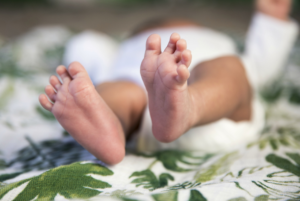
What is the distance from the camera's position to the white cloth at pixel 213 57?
67cm

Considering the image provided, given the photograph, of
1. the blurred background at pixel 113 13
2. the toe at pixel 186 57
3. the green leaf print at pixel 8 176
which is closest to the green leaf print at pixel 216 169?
the toe at pixel 186 57

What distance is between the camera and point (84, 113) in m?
0.51

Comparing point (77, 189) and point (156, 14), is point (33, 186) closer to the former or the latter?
point (77, 189)

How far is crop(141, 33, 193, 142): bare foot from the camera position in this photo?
0.45 meters

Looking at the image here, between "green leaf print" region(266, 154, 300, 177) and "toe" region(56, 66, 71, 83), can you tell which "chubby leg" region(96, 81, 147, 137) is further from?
"green leaf print" region(266, 154, 300, 177)

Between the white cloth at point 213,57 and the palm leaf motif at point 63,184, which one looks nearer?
the palm leaf motif at point 63,184

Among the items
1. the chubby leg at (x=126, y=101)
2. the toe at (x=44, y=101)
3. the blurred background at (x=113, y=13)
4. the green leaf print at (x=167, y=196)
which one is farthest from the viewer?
the blurred background at (x=113, y=13)

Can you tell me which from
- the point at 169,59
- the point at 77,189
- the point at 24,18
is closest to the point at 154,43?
the point at 169,59

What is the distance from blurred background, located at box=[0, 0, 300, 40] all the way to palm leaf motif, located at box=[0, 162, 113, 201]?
1.76 metres

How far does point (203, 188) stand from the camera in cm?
45

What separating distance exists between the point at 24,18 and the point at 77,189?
7.53 feet

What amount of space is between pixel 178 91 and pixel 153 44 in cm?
10

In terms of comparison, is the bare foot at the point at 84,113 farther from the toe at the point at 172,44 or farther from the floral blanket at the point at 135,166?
the toe at the point at 172,44

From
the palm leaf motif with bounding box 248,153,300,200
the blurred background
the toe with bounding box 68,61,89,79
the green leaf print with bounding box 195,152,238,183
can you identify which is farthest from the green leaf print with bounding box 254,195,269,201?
the blurred background
